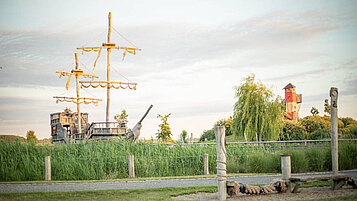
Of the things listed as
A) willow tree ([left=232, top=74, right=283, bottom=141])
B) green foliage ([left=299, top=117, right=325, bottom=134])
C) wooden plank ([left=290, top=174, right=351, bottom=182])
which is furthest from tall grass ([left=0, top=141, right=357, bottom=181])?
green foliage ([left=299, top=117, right=325, bottom=134])

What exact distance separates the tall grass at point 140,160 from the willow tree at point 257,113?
14407mm

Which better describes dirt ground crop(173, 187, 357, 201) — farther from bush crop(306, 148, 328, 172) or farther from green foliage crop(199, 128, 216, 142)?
green foliage crop(199, 128, 216, 142)

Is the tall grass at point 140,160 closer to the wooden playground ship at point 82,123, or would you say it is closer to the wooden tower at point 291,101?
the wooden playground ship at point 82,123

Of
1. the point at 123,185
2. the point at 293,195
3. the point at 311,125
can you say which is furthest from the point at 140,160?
the point at 311,125

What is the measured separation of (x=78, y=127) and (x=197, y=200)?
1269 inches

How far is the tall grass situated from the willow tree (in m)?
14.4

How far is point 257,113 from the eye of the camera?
100ft

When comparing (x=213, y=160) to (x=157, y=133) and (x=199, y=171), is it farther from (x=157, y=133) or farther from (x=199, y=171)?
(x=157, y=133)

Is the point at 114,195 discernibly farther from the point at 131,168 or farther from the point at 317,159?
the point at 317,159

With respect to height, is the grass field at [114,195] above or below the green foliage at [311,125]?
below

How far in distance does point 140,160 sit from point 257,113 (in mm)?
17675

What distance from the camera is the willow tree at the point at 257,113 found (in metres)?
30.6

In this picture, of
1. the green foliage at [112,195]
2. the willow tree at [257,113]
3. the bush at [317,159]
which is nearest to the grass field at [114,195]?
the green foliage at [112,195]

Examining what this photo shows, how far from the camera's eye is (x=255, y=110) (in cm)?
3100
